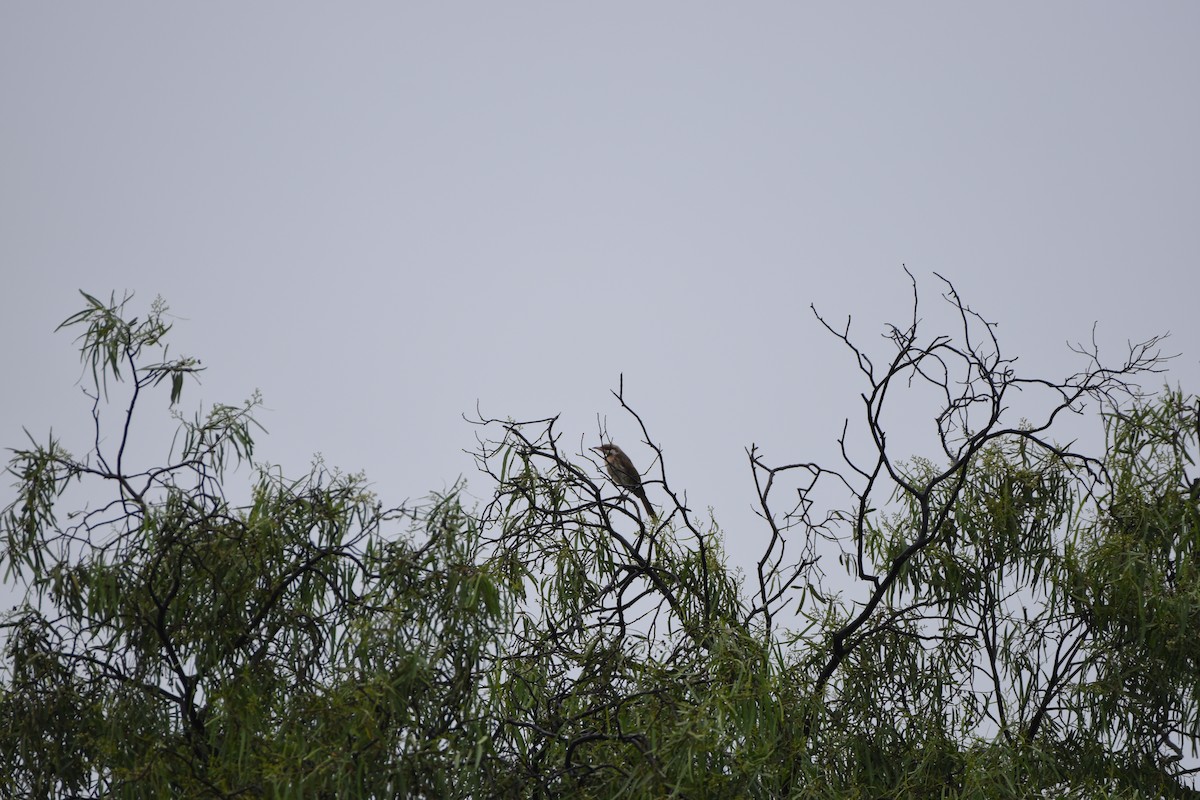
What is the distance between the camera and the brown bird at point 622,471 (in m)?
4.30

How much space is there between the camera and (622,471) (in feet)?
15.2

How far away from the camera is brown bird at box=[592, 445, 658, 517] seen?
4305mm

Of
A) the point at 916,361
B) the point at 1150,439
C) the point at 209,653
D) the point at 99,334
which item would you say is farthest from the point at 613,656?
the point at 1150,439

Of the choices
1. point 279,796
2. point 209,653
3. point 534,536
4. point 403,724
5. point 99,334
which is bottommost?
point 279,796

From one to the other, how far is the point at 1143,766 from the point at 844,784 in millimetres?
941

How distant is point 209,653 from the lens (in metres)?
3.13

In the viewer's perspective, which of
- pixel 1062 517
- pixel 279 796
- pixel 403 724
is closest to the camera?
pixel 279 796

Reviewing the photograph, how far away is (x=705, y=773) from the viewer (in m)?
2.97

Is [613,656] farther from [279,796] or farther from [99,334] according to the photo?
[99,334]

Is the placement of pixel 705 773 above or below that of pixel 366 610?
below

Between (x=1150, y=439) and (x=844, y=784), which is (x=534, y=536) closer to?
(x=844, y=784)

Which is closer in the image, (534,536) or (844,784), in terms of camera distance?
(844,784)

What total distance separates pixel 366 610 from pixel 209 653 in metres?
0.46

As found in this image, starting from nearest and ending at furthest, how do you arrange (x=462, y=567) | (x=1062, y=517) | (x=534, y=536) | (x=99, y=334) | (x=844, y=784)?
(x=462, y=567), (x=99, y=334), (x=844, y=784), (x=534, y=536), (x=1062, y=517)
